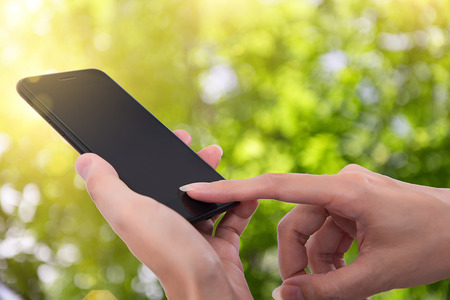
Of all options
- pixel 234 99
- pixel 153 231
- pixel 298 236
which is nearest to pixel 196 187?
pixel 153 231

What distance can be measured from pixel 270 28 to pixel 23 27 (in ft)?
10.1

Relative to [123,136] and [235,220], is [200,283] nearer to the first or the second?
[235,220]

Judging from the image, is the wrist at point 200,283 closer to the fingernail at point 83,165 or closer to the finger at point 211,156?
the fingernail at point 83,165

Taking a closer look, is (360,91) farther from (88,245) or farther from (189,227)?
(189,227)

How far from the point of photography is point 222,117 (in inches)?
224

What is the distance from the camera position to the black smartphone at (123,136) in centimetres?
196

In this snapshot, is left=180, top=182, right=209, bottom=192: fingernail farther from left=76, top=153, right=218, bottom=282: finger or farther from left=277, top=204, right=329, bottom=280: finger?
left=277, top=204, right=329, bottom=280: finger

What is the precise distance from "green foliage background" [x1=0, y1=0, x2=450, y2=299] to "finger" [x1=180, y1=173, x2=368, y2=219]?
345 cm

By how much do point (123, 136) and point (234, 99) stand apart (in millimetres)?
3549

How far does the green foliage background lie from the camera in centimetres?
509

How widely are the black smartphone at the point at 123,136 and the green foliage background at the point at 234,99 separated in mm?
2728

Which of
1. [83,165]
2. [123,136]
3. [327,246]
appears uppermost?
[83,165]

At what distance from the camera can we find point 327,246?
6.98ft

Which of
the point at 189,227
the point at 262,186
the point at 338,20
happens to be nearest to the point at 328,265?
the point at 262,186
